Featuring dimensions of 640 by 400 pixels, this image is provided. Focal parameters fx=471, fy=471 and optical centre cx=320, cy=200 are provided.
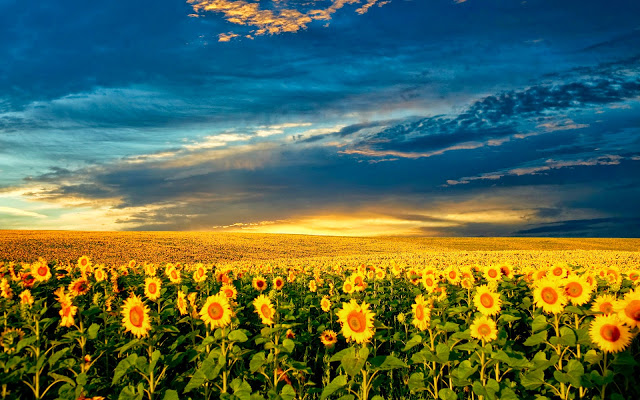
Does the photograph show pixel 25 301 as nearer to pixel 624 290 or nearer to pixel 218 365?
pixel 218 365

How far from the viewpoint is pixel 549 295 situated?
7.38 m

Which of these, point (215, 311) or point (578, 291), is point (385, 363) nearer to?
point (215, 311)

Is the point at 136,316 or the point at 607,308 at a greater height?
the point at 136,316

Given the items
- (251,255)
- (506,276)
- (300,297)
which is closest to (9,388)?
(300,297)

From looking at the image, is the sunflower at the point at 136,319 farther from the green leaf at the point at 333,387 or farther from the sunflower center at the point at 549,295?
the sunflower center at the point at 549,295

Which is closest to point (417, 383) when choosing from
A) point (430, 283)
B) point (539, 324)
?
point (539, 324)

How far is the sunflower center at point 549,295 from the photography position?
7.30 meters

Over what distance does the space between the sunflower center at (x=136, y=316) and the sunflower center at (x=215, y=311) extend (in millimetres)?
979

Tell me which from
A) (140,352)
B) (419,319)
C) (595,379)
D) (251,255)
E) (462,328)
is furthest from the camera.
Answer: (251,255)

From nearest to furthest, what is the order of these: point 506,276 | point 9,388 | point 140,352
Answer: point 9,388 → point 140,352 → point 506,276

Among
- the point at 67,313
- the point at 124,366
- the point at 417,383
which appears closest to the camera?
the point at 124,366

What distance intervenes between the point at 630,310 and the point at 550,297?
4.62 feet

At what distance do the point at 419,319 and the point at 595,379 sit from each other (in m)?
2.40

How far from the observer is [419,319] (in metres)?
7.30
